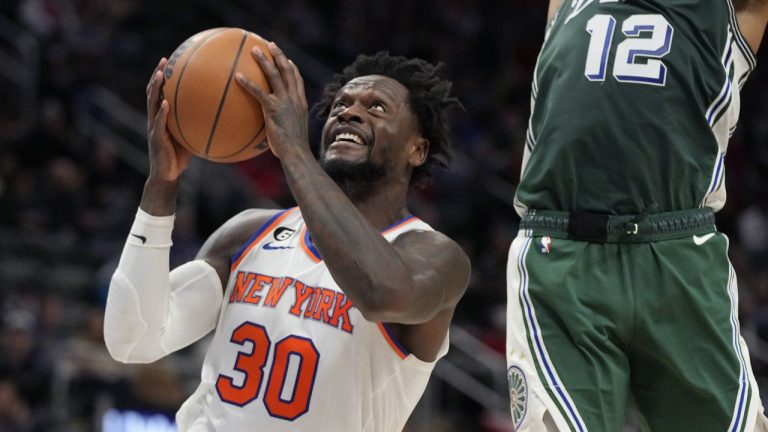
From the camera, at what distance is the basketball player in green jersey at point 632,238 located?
10.2 feet

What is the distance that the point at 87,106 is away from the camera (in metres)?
10.8

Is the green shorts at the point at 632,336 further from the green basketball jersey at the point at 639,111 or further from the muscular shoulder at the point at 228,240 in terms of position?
the muscular shoulder at the point at 228,240

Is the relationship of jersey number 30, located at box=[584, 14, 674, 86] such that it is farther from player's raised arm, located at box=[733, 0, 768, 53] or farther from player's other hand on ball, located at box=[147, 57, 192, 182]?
player's other hand on ball, located at box=[147, 57, 192, 182]

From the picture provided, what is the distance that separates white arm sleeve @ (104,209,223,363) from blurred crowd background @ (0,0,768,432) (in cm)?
373

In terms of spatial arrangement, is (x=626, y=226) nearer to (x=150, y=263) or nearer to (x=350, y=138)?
(x=350, y=138)

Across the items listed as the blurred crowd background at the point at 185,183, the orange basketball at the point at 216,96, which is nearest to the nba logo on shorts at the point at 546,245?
the orange basketball at the point at 216,96

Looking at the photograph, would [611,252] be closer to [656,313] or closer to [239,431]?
[656,313]

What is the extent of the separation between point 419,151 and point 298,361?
0.88 meters

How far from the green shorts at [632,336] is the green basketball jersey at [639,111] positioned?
0.31 ft

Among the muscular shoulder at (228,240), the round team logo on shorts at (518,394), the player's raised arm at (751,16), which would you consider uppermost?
the player's raised arm at (751,16)

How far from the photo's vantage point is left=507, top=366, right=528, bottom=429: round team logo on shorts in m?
3.16

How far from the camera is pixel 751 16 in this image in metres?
3.40

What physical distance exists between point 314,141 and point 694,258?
742 centimetres

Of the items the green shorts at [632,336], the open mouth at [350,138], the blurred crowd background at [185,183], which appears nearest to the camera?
the green shorts at [632,336]
